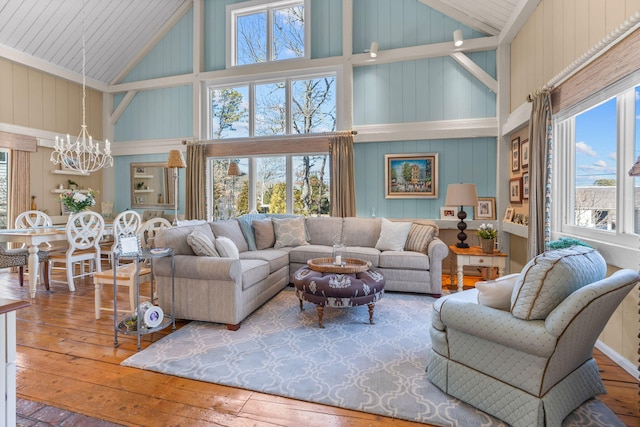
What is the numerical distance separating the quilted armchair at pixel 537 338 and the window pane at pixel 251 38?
5.78 metres

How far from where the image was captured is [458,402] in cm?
196

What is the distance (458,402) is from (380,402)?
18.3 inches

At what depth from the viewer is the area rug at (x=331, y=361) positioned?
1916 millimetres

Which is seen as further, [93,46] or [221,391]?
[93,46]

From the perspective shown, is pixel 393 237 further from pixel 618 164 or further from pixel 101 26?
pixel 101 26

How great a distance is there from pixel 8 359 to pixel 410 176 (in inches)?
199

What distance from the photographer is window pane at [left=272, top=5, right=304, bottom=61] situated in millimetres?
5898

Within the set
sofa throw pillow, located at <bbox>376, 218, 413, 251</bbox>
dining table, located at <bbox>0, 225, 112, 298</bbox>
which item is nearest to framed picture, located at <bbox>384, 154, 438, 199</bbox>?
sofa throw pillow, located at <bbox>376, 218, 413, 251</bbox>

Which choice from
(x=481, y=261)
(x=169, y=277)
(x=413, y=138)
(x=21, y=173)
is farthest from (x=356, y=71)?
(x=21, y=173)

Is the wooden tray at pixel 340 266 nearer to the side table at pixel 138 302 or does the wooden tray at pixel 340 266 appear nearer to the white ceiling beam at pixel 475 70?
the side table at pixel 138 302

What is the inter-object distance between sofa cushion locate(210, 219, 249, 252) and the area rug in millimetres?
1190

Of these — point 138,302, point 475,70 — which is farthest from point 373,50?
point 138,302

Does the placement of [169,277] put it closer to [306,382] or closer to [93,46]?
[306,382]

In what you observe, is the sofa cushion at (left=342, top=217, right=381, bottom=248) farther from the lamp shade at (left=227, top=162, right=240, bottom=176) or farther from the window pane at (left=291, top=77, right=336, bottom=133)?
the lamp shade at (left=227, top=162, right=240, bottom=176)
